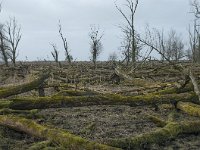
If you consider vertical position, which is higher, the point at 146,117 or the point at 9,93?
the point at 9,93

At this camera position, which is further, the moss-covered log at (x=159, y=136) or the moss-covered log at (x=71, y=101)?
the moss-covered log at (x=71, y=101)

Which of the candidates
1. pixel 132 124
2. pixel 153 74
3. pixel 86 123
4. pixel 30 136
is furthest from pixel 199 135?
pixel 153 74

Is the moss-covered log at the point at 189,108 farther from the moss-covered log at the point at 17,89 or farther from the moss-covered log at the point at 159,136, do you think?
the moss-covered log at the point at 17,89

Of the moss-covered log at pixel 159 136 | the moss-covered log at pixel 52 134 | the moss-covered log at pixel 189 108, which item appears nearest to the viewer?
the moss-covered log at pixel 52 134

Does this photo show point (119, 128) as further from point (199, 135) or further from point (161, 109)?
point (161, 109)

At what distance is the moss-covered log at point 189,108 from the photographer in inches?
326

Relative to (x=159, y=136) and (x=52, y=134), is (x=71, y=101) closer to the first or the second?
(x=52, y=134)

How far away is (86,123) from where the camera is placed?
7.93 metres

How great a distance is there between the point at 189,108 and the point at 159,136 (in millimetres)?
2354

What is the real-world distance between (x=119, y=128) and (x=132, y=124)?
494 millimetres

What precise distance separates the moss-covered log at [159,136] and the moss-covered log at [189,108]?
131 cm

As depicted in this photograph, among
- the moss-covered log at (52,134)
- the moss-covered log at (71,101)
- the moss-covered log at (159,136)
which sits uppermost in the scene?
the moss-covered log at (71,101)

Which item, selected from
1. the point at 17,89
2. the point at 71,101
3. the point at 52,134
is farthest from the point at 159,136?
the point at 17,89

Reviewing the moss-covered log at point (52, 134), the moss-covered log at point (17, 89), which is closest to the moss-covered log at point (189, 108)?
the moss-covered log at point (17, 89)
